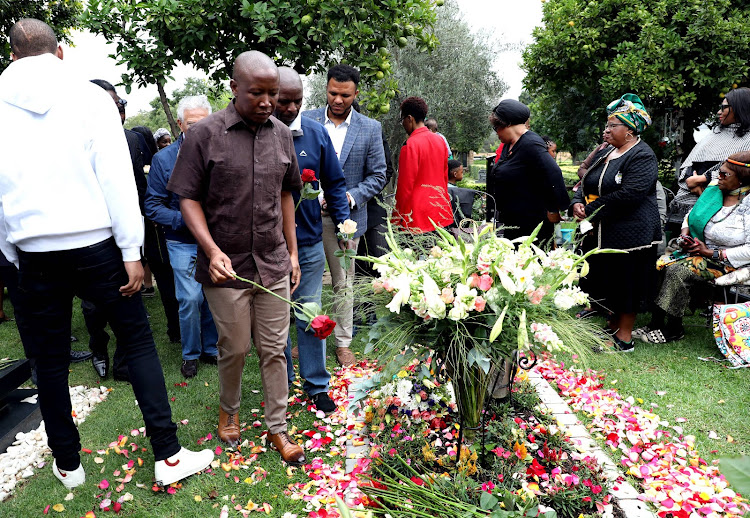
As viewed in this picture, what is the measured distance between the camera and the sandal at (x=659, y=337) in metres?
4.98

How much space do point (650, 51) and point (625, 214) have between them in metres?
4.47

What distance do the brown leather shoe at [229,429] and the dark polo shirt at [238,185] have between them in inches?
38.0

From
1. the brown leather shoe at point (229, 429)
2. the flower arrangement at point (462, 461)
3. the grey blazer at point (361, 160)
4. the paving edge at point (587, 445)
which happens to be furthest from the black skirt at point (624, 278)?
the brown leather shoe at point (229, 429)

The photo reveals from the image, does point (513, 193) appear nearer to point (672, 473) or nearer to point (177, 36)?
point (672, 473)

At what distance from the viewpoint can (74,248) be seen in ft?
8.63

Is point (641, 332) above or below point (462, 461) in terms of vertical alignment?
below

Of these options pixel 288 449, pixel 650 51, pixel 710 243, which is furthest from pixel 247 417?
pixel 650 51

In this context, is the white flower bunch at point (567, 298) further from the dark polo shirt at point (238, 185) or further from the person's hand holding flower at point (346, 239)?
the dark polo shirt at point (238, 185)

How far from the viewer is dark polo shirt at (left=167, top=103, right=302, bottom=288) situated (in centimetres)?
280

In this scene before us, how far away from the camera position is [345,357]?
4609mm

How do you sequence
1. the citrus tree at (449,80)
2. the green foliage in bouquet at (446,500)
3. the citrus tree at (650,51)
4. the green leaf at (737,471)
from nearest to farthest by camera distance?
the green leaf at (737,471) < the green foliage in bouquet at (446,500) < the citrus tree at (650,51) < the citrus tree at (449,80)

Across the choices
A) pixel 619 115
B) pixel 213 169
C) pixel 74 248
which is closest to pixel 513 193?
pixel 619 115

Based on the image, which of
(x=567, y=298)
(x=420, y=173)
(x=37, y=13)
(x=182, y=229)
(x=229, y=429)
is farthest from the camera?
(x=37, y=13)

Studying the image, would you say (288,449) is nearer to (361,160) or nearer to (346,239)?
(346,239)
